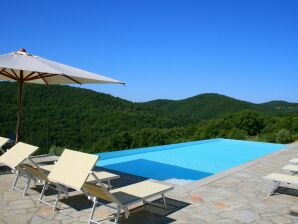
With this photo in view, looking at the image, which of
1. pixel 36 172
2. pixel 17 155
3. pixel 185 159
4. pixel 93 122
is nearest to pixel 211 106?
pixel 93 122

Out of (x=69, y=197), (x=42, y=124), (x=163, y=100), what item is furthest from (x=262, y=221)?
(x=163, y=100)

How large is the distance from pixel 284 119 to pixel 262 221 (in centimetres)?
1735

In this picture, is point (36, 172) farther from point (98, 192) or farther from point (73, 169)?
point (98, 192)

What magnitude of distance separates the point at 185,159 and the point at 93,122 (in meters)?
16.3

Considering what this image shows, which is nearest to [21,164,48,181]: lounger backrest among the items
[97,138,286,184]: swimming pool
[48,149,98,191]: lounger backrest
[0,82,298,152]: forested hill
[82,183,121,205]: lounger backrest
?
[48,149,98,191]: lounger backrest

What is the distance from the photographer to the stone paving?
423 cm

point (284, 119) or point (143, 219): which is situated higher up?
point (284, 119)

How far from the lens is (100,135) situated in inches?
950

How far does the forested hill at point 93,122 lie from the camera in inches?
741

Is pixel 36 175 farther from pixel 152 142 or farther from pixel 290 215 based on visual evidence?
pixel 152 142

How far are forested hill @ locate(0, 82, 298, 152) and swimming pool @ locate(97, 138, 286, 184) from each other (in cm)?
281

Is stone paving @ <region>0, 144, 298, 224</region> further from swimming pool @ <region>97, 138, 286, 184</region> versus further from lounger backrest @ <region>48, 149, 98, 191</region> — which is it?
swimming pool @ <region>97, 138, 286, 184</region>

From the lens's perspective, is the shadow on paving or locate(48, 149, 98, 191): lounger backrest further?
the shadow on paving

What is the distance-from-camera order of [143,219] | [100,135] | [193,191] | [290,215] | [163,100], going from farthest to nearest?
1. [163,100]
2. [100,135]
3. [193,191]
4. [290,215]
5. [143,219]
